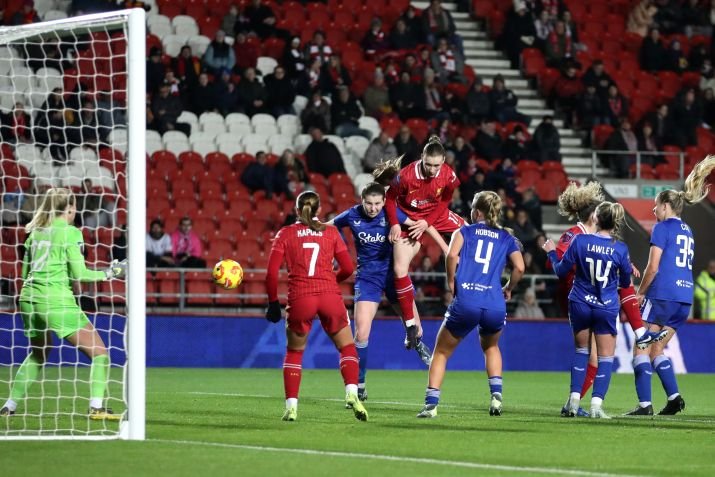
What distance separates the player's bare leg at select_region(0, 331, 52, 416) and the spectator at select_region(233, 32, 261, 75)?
1447 cm

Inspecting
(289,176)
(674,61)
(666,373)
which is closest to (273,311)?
(666,373)

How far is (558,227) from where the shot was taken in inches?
974

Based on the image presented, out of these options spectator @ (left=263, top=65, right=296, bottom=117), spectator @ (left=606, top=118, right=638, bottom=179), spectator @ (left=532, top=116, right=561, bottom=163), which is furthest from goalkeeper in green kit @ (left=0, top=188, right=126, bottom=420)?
spectator @ (left=606, top=118, right=638, bottom=179)

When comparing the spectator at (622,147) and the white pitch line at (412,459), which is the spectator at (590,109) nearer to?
the spectator at (622,147)

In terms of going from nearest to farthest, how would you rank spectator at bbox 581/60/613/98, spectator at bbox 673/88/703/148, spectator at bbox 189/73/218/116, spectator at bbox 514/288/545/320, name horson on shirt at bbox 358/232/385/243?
name horson on shirt at bbox 358/232/385/243 < spectator at bbox 514/288/545/320 < spectator at bbox 189/73/218/116 < spectator at bbox 581/60/613/98 < spectator at bbox 673/88/703/148

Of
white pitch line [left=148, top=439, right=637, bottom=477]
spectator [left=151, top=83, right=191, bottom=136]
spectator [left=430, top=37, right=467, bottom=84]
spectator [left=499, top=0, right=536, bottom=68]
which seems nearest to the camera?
white pitch line [left=148, top=439, right=637, bottom=477]

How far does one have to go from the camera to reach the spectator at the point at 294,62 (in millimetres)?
24641

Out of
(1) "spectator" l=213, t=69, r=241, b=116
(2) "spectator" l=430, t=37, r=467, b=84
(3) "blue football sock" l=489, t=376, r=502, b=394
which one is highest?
(2) "spectator" l=430, t=37, r=467, b=84

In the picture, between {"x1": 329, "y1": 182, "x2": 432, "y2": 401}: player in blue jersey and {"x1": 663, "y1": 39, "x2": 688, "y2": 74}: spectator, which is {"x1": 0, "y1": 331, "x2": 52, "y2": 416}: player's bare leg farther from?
{"x1": 663, "y1": 39, "x2": 688, "y2": 74}: spectator

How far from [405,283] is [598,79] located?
13.9 meters

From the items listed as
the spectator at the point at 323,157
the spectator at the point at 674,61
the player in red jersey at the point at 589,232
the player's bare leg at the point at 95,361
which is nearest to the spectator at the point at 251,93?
the spectator at the point at 323,157

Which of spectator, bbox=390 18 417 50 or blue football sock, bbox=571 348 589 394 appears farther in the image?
spectator, bbox=390 18 417 50

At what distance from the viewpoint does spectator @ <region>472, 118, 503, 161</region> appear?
81.0ft

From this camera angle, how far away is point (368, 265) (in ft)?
45.0
